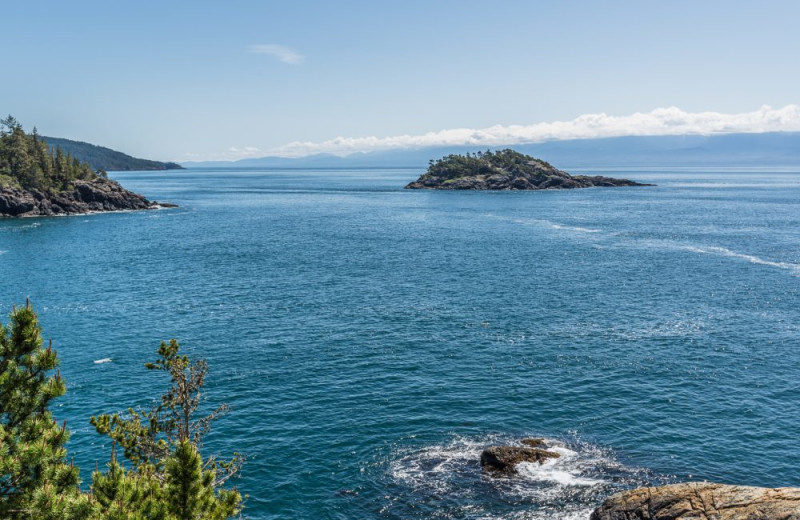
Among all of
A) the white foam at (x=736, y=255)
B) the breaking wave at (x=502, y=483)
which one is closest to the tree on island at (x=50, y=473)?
the breaking wave at (x=502, y=483)

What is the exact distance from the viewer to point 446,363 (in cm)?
6831

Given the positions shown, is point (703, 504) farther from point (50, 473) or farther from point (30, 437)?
point (30, 437)

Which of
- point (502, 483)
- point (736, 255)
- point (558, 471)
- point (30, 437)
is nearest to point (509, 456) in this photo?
point (502, 483)

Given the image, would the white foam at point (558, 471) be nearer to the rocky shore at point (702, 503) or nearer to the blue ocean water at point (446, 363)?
the blue ocean water at point (446, 363)

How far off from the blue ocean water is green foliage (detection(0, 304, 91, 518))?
75.7 ft

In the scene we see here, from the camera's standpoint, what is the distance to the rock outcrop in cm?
3309

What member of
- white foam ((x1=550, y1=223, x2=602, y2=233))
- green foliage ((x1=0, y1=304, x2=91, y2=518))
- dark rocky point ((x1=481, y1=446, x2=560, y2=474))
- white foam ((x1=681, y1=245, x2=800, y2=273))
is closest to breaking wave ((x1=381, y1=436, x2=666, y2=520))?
dark rocky point ((x1=481, y1=446, x2=560, y2=474))

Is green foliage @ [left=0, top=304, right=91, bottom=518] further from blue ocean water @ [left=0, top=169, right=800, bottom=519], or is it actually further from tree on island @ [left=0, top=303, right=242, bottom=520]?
blue ocean water @ [left=0, top=169, right=800, bottom=519]

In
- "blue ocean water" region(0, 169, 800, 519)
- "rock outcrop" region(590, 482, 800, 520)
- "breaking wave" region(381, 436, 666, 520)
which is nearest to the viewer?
"rock outcrop" region(590, 482, 800, 520)

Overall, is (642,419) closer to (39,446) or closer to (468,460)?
(468,460)

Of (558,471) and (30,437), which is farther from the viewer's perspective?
(558,471)

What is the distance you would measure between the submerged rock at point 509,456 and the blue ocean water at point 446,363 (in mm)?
1030

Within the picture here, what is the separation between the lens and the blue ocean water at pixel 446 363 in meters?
46.0

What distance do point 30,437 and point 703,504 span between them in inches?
1432
